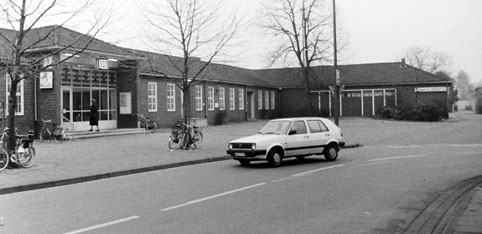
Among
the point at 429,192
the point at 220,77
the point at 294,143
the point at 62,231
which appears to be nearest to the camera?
the point at 62,231

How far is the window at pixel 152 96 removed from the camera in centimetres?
3228

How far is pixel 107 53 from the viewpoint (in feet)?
86.8

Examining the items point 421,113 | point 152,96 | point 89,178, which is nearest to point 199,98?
point 152,96

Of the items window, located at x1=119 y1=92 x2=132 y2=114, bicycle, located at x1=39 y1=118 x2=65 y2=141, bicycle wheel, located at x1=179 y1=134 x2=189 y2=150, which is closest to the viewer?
bicycle wheel, located at x1=179 y1=134 x2=189 y2=150

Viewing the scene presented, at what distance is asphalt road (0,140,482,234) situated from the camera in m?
6.96

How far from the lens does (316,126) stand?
15.8 m

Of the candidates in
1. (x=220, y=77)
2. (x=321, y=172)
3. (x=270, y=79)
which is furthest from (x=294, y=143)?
(x=270, y=79)

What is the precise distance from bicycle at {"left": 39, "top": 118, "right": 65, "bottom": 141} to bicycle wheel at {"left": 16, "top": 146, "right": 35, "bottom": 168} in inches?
372

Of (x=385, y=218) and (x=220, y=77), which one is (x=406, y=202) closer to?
(x=385, y=218)

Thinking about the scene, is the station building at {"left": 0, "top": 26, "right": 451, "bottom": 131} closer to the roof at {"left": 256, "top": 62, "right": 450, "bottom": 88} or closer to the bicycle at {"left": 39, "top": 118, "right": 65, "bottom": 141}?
the roof at {"left": 256, "top": 62, "right": 450, "bottom": 88}

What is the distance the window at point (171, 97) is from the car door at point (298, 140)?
2042 centimetres

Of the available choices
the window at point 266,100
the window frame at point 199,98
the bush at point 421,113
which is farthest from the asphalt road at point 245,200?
the window at point 266,100

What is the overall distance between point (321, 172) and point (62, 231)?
7.69 meters

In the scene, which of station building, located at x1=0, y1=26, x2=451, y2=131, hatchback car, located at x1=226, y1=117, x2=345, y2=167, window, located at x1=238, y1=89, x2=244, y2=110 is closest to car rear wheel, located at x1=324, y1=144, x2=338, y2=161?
hatchback car, located at x1=226, y1=117, x2=345, y2=167
